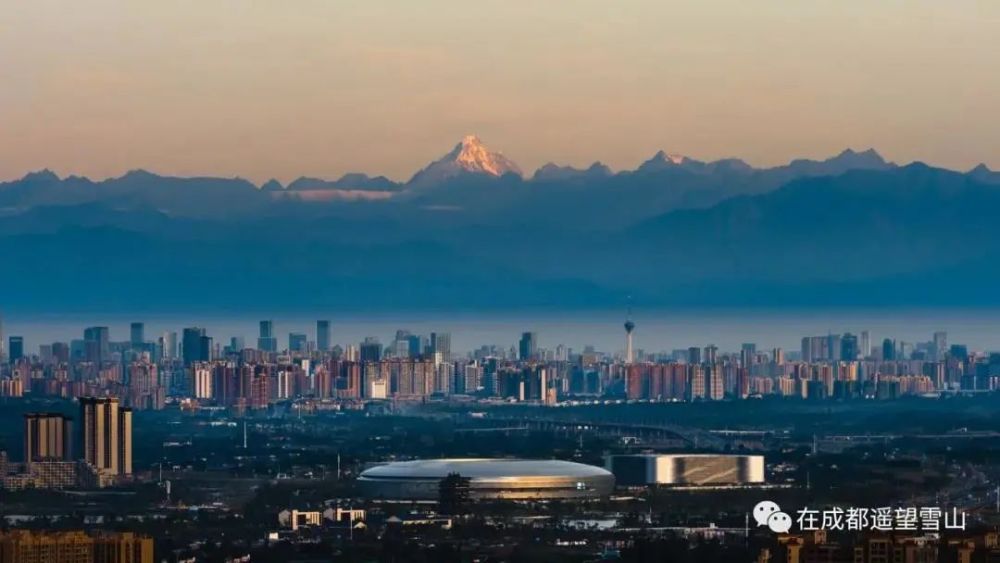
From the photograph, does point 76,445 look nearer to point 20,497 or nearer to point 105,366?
point 20,497

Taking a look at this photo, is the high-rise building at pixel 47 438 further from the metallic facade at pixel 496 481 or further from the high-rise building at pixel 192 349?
the high-rise building at pixel 192 349

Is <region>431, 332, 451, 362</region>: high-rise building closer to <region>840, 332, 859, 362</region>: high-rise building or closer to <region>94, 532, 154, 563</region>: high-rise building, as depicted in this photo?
<region>840, 332, 859, 362</region>: high-rise building

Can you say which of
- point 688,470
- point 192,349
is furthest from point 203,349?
point 688,470

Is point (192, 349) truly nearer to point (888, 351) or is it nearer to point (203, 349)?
Result: point (203, 349)

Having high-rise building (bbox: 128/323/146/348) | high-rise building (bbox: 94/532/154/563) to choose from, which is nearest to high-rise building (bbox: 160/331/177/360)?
high-rise building (bbox: 128/323/146/348)

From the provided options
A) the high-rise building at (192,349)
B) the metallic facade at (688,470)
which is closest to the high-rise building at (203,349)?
the high-rise building at (192,349)

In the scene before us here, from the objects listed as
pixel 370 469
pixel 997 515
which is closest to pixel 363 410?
pixel 370 469
